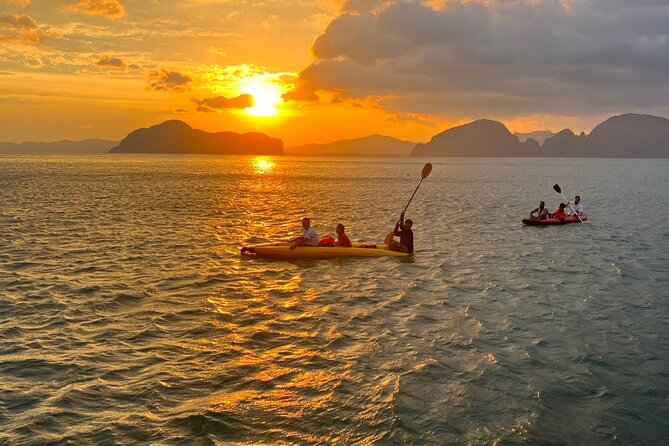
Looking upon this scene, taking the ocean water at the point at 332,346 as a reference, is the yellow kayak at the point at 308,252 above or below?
above

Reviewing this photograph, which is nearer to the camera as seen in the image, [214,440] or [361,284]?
[214,440]

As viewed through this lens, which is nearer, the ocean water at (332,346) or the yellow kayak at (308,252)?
the ocean water at (332,346)

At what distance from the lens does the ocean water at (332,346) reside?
9453 mm

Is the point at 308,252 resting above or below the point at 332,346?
above

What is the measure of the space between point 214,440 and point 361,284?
37.2 feet

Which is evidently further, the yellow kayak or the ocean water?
the yellow kayak

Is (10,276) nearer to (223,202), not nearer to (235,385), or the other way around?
(235,385)

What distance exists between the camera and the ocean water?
9453 mm

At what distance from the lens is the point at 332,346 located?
13188 mm

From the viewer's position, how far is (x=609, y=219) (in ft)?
136

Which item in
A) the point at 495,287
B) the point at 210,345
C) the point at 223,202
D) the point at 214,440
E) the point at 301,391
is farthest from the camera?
the point at 223,202

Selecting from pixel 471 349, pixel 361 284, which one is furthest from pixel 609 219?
pixel 471 349

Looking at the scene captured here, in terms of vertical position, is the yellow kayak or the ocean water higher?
the yellow kayak

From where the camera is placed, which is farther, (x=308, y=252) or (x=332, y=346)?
(x=308, y=252)
